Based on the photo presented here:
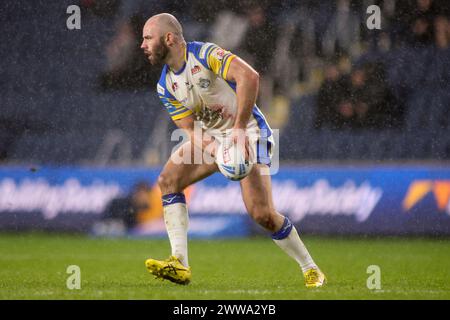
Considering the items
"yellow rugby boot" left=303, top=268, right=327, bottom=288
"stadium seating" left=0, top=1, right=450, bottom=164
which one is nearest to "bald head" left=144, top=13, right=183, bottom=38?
"yellow rugby boot" left=303, top=268, right=327, bottom=288

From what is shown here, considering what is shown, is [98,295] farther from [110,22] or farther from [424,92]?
[110,22]

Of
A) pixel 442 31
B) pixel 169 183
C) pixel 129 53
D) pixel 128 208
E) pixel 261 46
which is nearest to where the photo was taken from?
pixel 169 183

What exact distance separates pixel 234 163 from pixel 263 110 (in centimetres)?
745

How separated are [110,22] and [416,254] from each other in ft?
23.5

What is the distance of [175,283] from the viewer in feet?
21.2

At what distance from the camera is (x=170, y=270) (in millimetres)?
6168

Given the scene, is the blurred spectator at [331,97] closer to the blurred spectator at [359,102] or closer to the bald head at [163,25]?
the blurred spectator at [359,102]

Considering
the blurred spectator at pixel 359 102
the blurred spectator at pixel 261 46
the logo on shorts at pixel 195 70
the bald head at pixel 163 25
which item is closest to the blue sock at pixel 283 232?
the logo on shorts at pixel 195 70

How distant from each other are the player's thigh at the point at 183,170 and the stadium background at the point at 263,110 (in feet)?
17.3

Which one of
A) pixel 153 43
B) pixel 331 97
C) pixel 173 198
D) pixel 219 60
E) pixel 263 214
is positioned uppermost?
pixel 331 97

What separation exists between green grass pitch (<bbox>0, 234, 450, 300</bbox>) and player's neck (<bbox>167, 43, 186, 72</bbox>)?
5.04ft

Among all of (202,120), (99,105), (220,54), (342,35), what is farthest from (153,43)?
(342,35)

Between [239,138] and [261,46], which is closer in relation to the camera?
[239,138]

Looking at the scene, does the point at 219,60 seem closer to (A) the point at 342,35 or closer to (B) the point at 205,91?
(B) the point at 205,91
